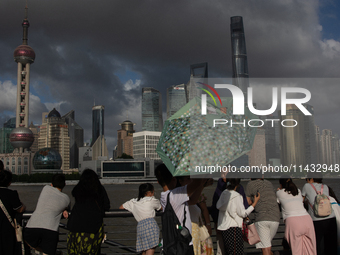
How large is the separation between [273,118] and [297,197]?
156cm

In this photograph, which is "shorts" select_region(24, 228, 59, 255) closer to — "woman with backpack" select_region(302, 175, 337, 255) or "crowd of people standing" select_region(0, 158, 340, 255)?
"crowd of people standing" select_region(0, 158, 340, 255)

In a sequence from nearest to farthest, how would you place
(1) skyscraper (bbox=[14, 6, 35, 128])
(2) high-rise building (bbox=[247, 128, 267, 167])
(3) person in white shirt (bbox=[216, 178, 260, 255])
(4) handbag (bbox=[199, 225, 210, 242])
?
(2) high-rise building (bbox=[247, 128, 267, 167])
(4) handbag (bbox=[199, 225, 210, 242])
(3) person in white shirt (bbox=[216, 178, 260, 255])
(1) skyscraper (bbox=[14, 6, 35, 128])

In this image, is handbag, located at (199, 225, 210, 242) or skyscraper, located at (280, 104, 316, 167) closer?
skyscraper, located at (280, 104, 316, 167)

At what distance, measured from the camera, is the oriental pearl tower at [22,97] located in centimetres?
10931

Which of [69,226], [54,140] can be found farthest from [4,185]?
[54,140]

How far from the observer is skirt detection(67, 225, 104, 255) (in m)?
4.04

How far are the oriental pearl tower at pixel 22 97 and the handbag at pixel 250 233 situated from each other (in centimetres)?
11457

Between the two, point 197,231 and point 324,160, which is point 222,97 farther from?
point 197,231

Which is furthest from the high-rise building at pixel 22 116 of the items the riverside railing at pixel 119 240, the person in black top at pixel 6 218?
the person in black top at pixel 6 218

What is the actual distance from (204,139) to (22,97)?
4591 inches

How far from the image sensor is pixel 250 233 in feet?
16.4

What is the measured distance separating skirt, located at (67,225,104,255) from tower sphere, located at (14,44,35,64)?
120m

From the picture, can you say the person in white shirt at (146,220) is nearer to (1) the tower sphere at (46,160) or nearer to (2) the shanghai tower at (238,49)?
(1) the tower sphere at (46,160)

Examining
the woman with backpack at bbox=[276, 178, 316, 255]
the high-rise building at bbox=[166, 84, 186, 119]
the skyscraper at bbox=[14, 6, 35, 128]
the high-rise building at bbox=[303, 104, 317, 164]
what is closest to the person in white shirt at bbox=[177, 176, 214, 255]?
the woman with backpack at bbox=[276, 178, 316, 255]
